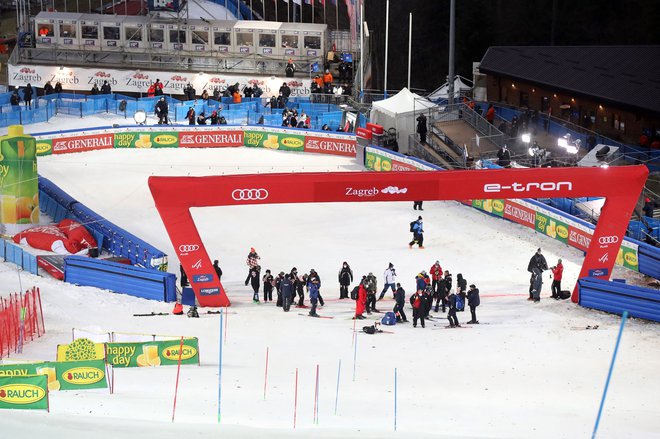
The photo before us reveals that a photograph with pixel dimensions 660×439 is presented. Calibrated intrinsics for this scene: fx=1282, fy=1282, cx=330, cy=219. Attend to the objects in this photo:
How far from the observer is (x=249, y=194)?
1259 inches

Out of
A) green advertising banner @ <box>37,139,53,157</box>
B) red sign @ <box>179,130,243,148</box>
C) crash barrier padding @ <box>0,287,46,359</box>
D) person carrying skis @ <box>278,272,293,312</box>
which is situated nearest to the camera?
crash barrier padding @ <box>0,287,46,359</box>

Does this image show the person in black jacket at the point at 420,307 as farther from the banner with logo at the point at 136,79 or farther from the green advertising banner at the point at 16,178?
the banner with logo at the point at 136,79

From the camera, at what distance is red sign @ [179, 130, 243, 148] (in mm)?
51781

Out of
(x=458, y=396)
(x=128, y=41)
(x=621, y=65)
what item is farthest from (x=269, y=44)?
(x=458, y=396)

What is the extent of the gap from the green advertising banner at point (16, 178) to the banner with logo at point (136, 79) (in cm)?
2207

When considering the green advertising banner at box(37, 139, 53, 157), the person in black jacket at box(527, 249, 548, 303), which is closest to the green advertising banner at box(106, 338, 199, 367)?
the person in black jacket at box(527, 249, 548, 303)

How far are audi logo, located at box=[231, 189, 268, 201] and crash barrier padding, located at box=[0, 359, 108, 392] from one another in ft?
31.4

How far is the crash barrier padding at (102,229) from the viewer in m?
34.9

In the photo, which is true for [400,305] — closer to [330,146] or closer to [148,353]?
[148,353]

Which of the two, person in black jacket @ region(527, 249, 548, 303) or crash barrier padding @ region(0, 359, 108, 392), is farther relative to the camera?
person in black jacket @ region(527, 249, 548, 303)

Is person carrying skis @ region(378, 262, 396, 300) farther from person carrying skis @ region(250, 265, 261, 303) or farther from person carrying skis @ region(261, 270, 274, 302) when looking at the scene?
person carrying skis @ region(250, 265, 261, 303)

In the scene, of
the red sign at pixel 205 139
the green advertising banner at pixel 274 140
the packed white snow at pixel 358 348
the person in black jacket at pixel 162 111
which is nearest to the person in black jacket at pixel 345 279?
the packed white snow at pixel 358 348

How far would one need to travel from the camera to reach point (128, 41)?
63.2m

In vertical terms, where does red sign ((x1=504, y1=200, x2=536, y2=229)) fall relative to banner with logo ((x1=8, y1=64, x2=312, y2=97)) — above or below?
below
